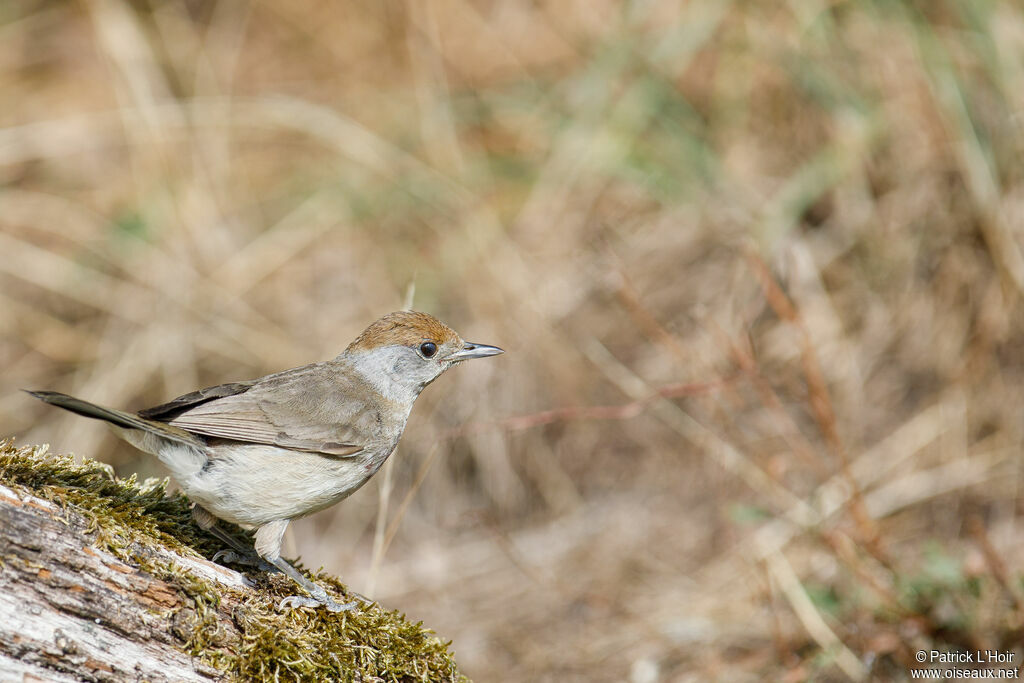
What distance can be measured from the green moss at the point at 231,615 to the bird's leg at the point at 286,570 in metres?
0.04

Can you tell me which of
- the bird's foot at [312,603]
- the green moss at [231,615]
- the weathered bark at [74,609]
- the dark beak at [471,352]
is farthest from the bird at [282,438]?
the weathered bark at [74,609]

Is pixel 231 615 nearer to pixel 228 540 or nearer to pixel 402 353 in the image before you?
pixel 228 540

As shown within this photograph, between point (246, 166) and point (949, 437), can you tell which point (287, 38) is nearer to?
point (246, 166)

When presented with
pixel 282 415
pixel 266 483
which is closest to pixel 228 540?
pixel 266 483

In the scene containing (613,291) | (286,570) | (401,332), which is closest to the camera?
(286,570)

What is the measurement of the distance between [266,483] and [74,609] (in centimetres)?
97

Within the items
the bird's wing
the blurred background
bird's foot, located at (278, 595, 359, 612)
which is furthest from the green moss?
the blurred background

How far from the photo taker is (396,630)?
3314 millimetres

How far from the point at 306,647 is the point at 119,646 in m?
0.60

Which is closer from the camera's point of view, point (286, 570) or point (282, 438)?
point (286, 570)

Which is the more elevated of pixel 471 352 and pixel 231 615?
pixel 471 352

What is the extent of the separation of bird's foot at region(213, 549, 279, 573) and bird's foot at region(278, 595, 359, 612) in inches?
11.5

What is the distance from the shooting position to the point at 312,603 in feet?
10.9

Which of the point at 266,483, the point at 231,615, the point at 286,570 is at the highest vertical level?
the point at 266,483
